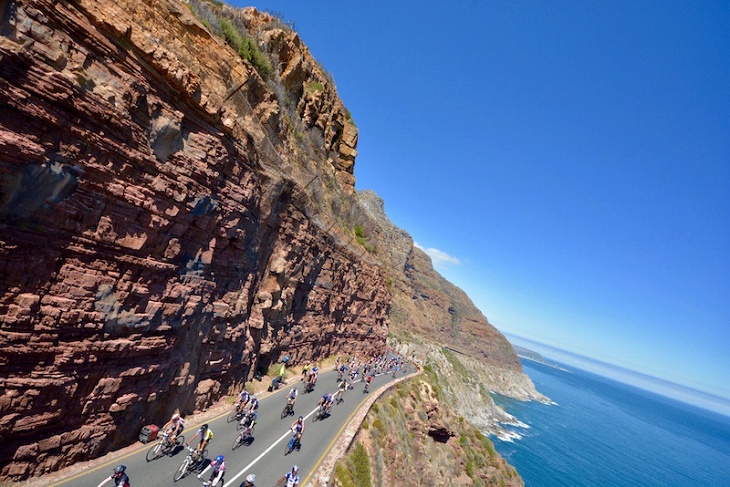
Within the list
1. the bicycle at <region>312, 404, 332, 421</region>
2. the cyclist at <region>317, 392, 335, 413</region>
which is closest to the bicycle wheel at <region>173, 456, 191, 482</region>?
the bicycle at <region>312, 404, 332, 421</region>

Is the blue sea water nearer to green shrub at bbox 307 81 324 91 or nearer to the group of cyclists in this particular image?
the group of cyclists

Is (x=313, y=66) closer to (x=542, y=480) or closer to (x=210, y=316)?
(x=210, y=316)

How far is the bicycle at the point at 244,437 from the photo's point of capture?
14629mm

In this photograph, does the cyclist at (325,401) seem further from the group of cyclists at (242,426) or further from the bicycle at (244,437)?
the bicycle at (244,437)

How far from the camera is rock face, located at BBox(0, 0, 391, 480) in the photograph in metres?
8.63

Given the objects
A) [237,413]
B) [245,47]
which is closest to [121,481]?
[237,413]

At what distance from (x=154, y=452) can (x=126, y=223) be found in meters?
7.98

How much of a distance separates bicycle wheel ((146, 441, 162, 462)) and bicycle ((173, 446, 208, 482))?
3.03 feet

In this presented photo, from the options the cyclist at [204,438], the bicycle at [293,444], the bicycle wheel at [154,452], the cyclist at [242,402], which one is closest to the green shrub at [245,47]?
the cyclist at [242,402]

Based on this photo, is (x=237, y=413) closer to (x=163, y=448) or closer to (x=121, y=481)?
(x=163, y=448)

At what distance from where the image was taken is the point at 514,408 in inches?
4663

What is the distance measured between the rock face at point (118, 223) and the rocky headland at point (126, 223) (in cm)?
5

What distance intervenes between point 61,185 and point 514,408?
13804cm

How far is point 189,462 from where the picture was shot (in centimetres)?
1163
